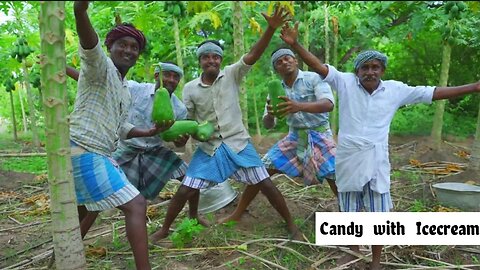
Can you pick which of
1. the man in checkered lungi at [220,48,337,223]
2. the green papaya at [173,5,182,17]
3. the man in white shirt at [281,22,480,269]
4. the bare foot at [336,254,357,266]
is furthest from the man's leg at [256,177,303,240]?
the green papaya at [173,5,182,17]

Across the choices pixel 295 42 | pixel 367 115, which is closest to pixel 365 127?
pixel 367 115

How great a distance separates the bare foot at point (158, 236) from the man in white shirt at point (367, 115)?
1.78 m

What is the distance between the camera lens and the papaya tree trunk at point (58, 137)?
8.43 ft

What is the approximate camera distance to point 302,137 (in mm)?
4711

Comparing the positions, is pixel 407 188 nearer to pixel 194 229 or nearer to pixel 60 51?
pixel 194 229

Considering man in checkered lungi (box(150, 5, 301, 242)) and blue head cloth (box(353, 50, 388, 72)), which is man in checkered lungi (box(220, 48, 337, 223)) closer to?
man in checkered lungi (box(150, 5, 301, 242))

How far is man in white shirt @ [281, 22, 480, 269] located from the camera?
3.60 metres

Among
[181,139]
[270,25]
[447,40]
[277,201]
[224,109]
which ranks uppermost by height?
[447,40]

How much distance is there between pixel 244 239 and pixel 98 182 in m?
1.74

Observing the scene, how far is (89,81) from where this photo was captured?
3148mm

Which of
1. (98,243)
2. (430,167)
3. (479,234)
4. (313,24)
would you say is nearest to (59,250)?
(98,243)

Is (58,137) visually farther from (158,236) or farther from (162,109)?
(158,236)

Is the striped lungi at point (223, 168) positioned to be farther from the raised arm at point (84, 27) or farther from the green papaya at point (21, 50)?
the green papaya at point (21, 50)

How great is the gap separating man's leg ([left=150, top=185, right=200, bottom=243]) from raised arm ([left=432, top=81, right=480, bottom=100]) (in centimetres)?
229
